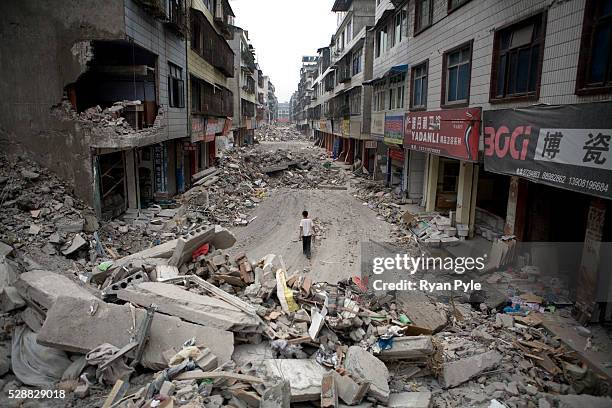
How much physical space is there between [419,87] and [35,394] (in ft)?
55.4

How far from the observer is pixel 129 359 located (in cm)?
605

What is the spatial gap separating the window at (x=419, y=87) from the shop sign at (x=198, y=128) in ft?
35.0

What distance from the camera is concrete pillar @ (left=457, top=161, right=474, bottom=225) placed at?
1405 cm

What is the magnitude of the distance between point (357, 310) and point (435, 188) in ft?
36.0

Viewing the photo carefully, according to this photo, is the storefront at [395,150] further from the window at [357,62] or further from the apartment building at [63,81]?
the window at [357,62]

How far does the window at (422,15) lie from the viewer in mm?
16625

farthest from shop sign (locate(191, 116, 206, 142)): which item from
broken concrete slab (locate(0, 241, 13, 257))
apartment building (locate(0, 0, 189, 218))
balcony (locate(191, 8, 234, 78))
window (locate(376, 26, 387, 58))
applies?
broken concrete slab (locate(0, 241, 13, 257))

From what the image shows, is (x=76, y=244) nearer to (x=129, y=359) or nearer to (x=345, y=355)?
(x=129, y=359)

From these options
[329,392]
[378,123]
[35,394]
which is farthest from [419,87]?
[35,394]

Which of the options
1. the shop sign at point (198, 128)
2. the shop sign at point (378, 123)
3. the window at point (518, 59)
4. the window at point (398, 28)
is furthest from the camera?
the shop sign at point (378, 123)

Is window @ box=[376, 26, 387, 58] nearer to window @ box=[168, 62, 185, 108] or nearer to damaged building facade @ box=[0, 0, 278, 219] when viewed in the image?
damaged building facade @ box=[0, 0, 278, 219]

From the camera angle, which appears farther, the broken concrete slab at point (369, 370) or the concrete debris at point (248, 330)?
the broken concrete slab at point (369, 370)

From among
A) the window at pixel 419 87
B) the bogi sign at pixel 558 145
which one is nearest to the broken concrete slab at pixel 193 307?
the bogi sign at pixel 558 145

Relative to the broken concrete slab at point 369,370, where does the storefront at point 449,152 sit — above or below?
above
